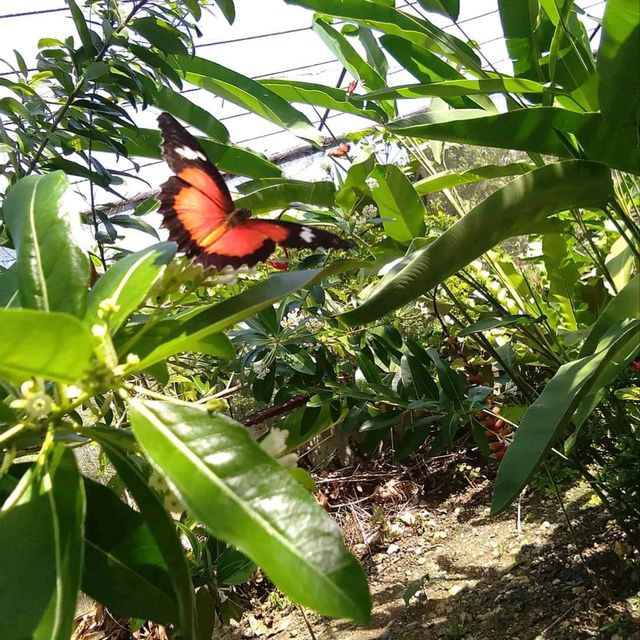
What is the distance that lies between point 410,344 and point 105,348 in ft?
2.95

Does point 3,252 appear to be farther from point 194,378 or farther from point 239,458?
point 239,458

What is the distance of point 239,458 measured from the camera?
0.40m

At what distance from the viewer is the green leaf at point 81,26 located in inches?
38.6

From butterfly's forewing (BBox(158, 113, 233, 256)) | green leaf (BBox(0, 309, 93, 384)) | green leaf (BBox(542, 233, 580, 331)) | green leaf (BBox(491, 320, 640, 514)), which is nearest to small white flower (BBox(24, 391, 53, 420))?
green leaf (BBox(0, 309, 93, 384))

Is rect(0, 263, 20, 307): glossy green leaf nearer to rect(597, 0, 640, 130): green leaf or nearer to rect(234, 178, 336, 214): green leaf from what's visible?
rect(234, 178, 336, 214): green leaf

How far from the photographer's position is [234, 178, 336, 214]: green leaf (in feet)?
3.33

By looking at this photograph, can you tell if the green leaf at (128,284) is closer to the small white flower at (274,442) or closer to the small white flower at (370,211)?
the small white flower at (274,442)

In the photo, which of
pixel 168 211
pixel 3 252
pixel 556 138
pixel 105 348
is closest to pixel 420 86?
pixel 556 138

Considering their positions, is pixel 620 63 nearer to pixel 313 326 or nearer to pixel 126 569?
pixel 126 569

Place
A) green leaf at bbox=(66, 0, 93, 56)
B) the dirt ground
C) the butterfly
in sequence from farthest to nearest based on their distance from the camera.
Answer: the dirt ground < green leaf at bbox=(66, 0, 93, 56) < the butterfly

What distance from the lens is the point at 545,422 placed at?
0.67 m

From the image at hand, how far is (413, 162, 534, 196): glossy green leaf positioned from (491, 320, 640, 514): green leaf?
40 cm

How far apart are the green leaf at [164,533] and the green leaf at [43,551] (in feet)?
0.19

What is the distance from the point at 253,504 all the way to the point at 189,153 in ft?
1.42
